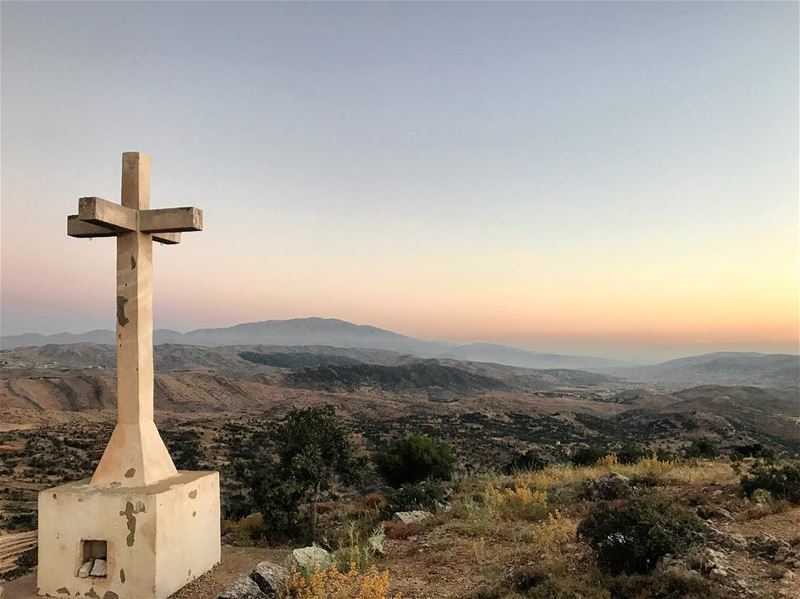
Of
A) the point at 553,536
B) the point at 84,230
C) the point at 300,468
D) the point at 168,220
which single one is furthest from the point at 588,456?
the point at 84,230

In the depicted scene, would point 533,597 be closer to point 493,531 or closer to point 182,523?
→ point 493,531

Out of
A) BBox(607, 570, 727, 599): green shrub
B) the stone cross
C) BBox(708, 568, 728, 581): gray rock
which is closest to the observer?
BBox(607, 570, 727, 599): green shrub

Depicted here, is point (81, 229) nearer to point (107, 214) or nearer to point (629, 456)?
point (107, 214)

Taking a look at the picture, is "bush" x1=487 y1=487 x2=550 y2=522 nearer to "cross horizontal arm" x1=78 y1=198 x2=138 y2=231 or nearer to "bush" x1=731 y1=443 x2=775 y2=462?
"cross horizontal arm" x1=78 y1=198 x2=138 y2=231

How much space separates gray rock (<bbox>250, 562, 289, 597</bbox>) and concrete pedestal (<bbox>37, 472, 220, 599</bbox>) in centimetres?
120

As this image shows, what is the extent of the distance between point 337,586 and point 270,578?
1.38 metres

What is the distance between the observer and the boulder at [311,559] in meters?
7.77

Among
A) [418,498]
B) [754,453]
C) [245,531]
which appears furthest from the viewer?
[754,453]

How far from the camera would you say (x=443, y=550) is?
29.8 feet

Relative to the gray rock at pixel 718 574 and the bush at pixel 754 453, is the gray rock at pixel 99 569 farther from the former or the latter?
the bush at pixel 754 453

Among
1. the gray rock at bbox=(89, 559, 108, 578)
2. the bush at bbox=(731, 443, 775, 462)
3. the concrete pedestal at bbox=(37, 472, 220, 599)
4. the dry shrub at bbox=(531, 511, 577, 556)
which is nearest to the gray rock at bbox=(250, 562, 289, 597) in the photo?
the concrete pedestal at bbox=(37, 472, 220, 599)

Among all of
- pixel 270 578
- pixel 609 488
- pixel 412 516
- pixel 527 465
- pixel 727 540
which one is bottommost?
pixel 527 465

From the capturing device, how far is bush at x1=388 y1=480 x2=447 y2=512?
1309 centimetres

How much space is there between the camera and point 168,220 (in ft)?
27.3
